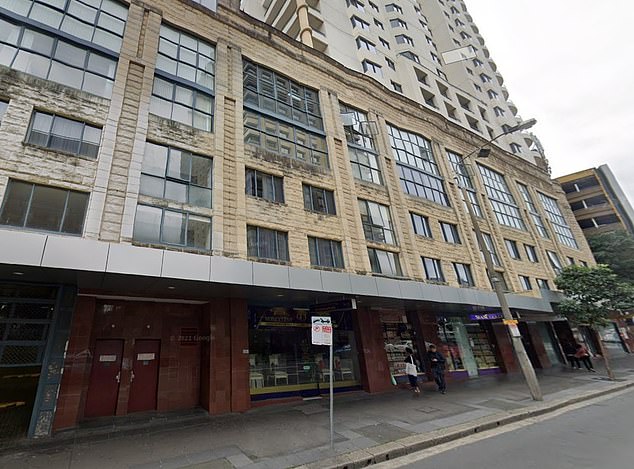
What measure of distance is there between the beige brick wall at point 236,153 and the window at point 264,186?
Answer: 0.90ft

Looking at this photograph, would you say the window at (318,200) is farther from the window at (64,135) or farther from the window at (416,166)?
the window at (64,135)

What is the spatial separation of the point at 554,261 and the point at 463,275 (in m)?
14.2

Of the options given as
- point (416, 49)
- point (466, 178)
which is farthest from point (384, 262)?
point (416, 49)

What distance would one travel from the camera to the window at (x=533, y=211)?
2787 centimetres

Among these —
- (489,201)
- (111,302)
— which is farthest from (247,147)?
(489,201)

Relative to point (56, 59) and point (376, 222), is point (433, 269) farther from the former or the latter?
point (56, 59)

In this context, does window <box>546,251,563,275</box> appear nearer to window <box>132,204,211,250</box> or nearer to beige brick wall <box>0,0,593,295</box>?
beige brick wall <box>0,0,593,295</box>

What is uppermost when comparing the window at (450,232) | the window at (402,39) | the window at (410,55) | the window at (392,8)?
the window at (392,8)

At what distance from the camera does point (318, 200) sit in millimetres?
14859

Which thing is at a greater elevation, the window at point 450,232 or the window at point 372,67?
the window at point 372,67

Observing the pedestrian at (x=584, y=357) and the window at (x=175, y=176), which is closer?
the window at (x=175, y=176)

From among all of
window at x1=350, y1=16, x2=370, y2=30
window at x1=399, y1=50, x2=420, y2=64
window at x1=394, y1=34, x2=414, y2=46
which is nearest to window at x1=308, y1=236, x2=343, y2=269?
window at x1=350, y1=16, x2=370, y2=30

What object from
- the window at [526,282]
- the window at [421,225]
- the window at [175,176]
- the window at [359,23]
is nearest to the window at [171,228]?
the window at [175,176]

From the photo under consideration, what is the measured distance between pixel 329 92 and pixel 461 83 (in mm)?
26860
